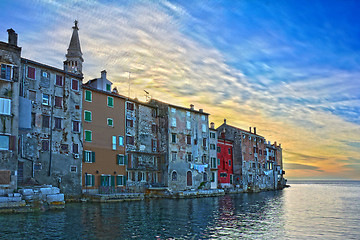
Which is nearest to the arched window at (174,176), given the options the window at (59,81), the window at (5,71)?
the window at (59,81)

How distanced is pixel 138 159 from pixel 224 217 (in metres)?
22.8

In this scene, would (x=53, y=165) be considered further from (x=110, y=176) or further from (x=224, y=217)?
(x=224, y=217)

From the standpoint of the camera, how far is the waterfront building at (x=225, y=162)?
6800 cm

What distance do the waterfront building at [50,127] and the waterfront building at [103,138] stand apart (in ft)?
4.29

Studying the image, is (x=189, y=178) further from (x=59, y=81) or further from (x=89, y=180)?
(x=59, y=81)

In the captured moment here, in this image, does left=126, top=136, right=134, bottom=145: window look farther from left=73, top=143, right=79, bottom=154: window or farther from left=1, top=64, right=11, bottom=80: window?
left=1, top=64, right=11, bottom=80: window

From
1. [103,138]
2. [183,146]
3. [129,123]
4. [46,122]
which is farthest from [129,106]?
[46,122]

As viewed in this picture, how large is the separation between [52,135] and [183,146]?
78.6 ft

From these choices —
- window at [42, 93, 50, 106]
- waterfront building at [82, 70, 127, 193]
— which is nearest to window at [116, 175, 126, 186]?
waterfront building at [82, 70, 127, 193]

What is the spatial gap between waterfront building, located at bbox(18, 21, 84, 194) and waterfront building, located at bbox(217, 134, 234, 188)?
34.8 metres

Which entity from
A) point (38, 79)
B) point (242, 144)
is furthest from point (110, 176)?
point (242, 144)

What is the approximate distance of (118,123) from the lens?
46250 millimetres

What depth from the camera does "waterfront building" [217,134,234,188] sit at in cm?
6800

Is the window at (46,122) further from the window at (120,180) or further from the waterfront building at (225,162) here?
the waterfront building at (225,162)
